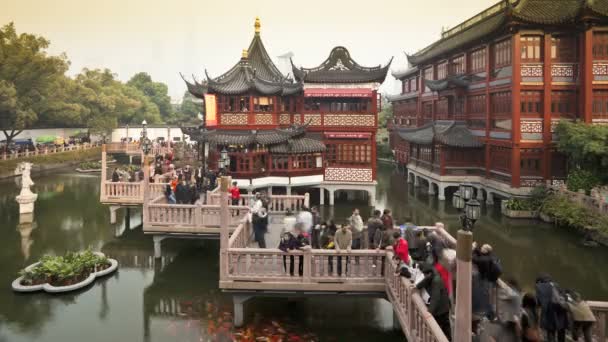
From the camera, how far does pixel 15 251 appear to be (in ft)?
68.9

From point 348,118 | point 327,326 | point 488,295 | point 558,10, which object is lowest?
point 327,326

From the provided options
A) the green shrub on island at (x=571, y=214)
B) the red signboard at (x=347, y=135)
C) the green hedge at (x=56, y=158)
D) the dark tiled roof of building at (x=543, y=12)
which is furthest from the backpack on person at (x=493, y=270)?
the green hedge at (x=56, y=158)

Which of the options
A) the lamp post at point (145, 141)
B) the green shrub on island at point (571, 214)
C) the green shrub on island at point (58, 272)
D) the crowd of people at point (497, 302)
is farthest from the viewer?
the lamp post at point (145, 141)

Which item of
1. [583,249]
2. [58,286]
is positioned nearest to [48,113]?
[58,286]

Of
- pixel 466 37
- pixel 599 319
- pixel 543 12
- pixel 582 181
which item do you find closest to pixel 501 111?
pixel 543 12

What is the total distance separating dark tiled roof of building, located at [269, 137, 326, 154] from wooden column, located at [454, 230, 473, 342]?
24246 millimetres

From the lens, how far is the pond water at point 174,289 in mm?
13508

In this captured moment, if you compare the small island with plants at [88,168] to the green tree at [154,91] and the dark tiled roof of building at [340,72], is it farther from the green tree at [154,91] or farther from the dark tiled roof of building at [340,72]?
the green tree at [154,91]

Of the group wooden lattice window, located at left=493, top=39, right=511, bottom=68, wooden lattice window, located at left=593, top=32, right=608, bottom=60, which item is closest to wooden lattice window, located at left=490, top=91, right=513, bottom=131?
wooden lattice window, located at left=493, top=39, right=511, bottom=68

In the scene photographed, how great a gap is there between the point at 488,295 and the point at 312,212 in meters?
7.11

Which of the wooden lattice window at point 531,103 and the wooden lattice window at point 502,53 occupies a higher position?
the wooden lattice window at point 502,53

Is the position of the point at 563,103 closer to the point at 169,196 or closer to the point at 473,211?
the point at 169,196

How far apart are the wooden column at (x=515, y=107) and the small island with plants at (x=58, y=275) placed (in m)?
22.7

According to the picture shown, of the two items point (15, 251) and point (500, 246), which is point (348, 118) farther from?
point (15, 251)
